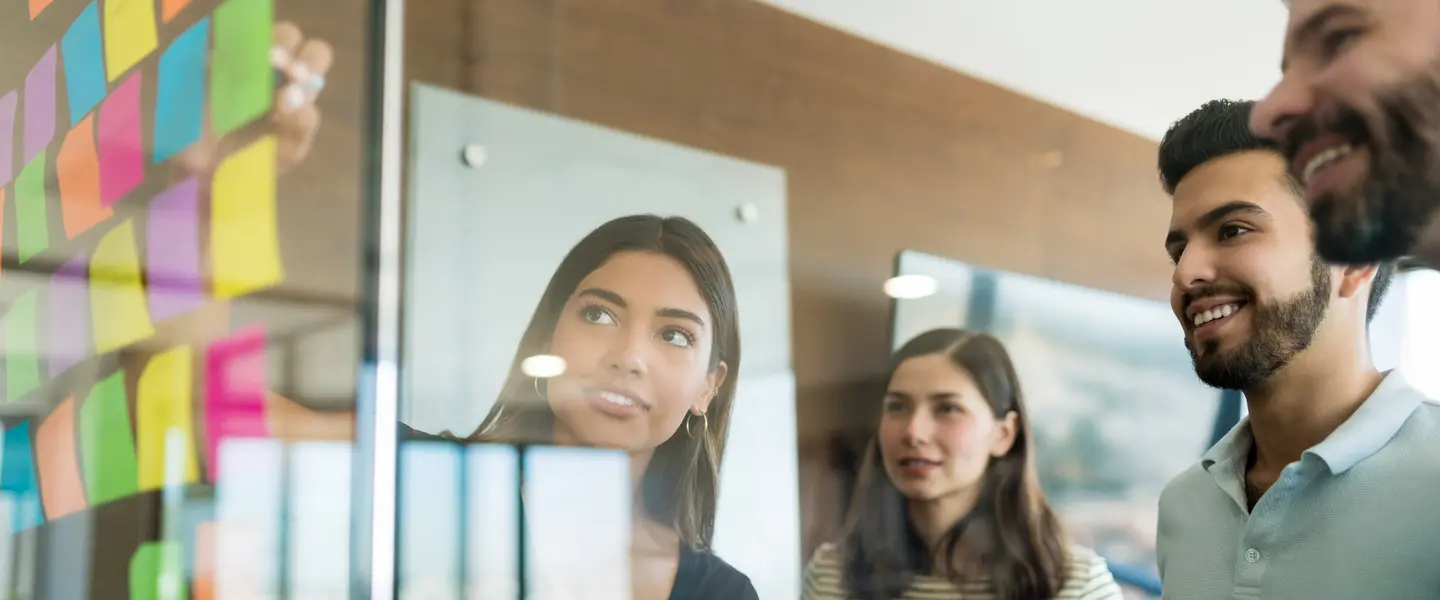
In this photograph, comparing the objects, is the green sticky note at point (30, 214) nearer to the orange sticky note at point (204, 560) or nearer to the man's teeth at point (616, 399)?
the orange sticky note at point (204, 560)

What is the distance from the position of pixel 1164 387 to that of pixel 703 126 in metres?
0.71

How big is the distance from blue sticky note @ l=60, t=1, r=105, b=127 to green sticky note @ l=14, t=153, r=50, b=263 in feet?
0.35

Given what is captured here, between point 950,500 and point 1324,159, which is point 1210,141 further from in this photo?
point 950,500

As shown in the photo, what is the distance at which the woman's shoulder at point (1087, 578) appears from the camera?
3.76 feet

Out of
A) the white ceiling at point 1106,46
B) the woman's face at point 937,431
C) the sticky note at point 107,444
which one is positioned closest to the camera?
the white ceiling at point 1106,46

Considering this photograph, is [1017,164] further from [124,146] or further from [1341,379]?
[124,146]

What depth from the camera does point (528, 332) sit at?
4.83ft

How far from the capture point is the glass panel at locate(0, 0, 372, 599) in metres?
1.52

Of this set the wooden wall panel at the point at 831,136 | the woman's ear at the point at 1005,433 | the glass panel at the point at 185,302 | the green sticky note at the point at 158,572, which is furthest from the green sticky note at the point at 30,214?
the woman's ear at the point at 1005,433

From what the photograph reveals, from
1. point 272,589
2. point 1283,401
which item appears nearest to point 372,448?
point 272,589

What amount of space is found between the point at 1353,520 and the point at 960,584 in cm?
54

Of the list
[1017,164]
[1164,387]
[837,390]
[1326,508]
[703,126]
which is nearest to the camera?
[1326,508]

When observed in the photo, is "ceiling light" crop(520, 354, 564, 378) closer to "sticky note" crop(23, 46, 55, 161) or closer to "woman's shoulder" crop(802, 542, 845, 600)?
"woman's shoulder" crop(802, 542, 845, 600)

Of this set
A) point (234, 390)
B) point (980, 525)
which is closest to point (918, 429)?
point (980, 525)
